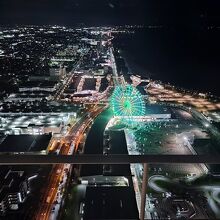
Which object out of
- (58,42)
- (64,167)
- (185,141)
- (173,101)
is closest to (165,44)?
(58,42)

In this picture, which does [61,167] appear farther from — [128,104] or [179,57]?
[179,57]

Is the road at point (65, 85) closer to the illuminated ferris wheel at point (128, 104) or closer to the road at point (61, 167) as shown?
the road at point (61, 167)

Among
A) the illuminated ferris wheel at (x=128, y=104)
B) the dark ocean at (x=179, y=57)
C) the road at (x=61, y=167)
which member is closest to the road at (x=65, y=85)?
the road at (x=61, y=167)

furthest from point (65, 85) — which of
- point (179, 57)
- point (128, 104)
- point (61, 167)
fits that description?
point (179, 57)

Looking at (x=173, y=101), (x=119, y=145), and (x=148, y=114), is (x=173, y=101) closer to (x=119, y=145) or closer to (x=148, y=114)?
(x=148, y=114)

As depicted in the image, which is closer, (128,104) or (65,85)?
(128,104)

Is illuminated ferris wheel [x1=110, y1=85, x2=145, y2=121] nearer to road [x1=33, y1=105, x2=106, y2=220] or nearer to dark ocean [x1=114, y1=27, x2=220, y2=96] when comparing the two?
road [x1=33, y1=105, x2=106, y2=220]

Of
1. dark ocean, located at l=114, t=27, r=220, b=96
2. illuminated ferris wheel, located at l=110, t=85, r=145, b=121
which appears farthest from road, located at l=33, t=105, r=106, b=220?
dark ocean, located at l=114, t=27, r=220, b=96
